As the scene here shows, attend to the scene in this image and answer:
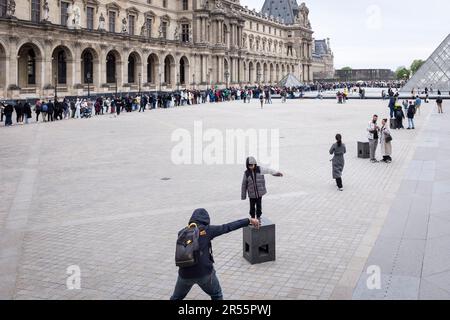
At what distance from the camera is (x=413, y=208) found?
10984 mm

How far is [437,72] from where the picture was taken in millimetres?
63531

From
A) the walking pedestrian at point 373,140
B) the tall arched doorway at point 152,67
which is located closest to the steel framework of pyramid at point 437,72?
the tall arched doorway at point 152,67

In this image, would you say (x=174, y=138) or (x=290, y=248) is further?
(x=174, y=138)

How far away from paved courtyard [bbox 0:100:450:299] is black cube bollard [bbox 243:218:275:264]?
158 millimetres

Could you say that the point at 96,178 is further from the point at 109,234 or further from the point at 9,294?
the point at 9,294

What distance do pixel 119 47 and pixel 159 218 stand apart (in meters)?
47.0

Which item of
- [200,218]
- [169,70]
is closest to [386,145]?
[200,218]

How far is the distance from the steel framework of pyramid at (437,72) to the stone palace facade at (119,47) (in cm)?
2866

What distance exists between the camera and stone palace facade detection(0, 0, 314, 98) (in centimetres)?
4384

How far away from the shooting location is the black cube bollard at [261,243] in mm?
7754

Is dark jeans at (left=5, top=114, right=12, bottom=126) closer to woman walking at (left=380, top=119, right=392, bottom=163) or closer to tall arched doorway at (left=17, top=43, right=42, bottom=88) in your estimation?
tall arched doorway at (left=17, top=43, right=42, bottom=88)

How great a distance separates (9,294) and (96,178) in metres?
8.14
